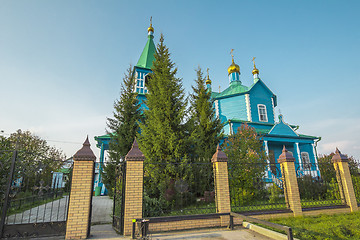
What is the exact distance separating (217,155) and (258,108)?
52.7ft

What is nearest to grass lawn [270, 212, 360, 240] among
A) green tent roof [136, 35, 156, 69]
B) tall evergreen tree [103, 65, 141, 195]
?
tall evergreen tree [103, 65, 141, 195]

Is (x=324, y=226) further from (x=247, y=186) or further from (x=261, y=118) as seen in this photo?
(x=261, y=118)

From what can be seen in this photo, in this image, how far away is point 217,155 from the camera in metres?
6.26

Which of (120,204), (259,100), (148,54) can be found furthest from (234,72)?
(120,204)

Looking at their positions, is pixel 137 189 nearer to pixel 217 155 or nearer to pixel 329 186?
pixel 217 155

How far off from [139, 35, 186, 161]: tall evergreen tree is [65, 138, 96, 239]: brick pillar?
3260mm

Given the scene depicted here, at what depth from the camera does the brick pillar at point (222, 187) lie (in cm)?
584

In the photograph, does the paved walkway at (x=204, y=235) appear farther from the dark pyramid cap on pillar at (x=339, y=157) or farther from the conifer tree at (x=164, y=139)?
the dark pyramid cap on pillar at (x=339, y=157)

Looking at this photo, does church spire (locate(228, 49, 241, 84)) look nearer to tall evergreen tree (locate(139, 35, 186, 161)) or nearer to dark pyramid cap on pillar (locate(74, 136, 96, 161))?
tall evergreen tree (locate(139, 35, 186, 161))

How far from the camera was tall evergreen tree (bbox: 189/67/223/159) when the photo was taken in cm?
1051

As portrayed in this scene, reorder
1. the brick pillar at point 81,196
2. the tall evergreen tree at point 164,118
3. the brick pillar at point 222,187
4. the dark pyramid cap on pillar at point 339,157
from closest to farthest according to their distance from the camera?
the brick pillar at point 81,196 < the brick pillar at point 222,187 < the dark pyramid cap on pillar at point 339,157 < the tall evergreen tree at point 164,118

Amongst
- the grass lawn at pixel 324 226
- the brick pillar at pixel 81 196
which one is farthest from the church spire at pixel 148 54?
the grass lawn at pixel 324 226

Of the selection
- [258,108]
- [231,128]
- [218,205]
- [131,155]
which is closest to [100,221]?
[131,155]

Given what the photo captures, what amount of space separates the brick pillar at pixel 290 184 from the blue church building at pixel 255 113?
996cm
